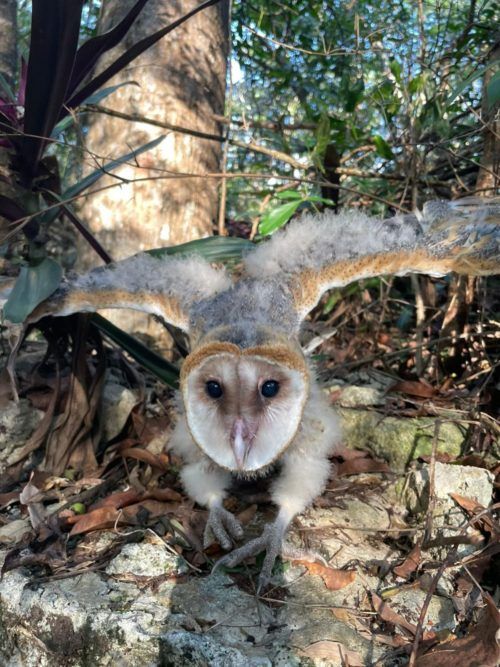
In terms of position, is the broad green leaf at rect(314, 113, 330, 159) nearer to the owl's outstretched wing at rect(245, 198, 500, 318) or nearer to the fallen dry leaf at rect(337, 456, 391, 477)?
the owl's outstretched wing at rect(245, 198, 500, 318)

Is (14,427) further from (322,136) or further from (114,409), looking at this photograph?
(322,136)

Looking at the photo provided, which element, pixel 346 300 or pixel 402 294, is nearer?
pixel 346 300

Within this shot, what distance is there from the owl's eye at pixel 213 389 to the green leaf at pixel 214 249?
811 millimetres

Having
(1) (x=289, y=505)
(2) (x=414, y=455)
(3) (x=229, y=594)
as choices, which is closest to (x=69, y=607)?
(3) (x=229, y=594)

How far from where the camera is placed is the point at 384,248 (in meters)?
1.99

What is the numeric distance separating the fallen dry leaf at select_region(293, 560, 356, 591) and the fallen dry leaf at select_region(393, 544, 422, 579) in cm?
16

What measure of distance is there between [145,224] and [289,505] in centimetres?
184

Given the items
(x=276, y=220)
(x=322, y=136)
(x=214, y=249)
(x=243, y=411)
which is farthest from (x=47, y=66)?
(x=322, y=136)

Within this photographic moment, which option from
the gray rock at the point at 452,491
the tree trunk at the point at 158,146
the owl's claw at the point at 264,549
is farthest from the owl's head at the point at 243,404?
the tree trunk at the point at 158,146

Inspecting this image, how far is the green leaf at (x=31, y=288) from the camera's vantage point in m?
1.93

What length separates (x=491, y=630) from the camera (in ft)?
4.45

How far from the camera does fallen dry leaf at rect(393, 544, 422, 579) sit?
1.83 m

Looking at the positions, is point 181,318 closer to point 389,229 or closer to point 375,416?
point 389,229

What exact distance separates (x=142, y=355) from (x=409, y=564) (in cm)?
140
